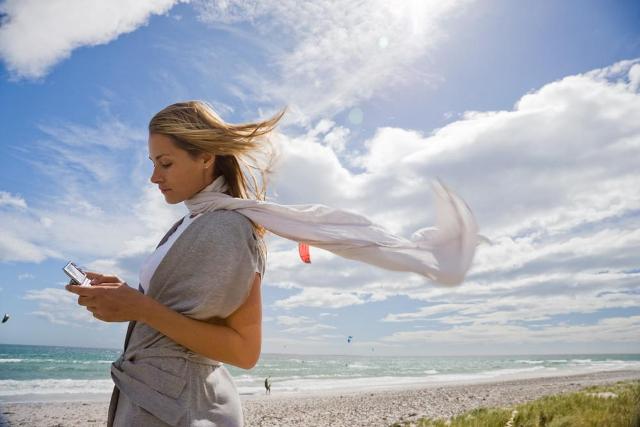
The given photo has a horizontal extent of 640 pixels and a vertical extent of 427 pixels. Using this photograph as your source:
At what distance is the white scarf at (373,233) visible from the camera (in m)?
1.60

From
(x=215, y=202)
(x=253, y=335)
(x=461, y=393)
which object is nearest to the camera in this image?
(x=253, y=335)

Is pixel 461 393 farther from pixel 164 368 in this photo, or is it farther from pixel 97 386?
pixel 164 368

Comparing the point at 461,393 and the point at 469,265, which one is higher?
the point at 469,265

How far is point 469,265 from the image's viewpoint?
1.58 meters

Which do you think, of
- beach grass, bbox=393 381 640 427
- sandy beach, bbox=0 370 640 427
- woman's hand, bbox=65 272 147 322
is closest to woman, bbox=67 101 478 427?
woman's hand, bbox=65 272 147 322

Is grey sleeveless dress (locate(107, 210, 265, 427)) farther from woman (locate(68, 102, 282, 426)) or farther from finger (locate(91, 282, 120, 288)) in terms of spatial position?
finger (locate(91, 282, 120, 288))

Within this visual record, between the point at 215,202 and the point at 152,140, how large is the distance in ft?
A: 0.98

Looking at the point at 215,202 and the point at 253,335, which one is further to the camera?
the point at 215,202

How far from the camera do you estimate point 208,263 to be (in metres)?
→ 1.51

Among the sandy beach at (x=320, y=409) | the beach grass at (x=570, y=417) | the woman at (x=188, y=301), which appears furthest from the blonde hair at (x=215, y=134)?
the sandy beach at (x=320, y=409)

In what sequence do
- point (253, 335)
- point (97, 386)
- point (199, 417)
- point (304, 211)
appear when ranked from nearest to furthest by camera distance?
point (199, 417), point (253, 335), point (304, 211), point (97, 386)

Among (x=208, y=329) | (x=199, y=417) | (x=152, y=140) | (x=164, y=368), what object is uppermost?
(x=152, y=140)

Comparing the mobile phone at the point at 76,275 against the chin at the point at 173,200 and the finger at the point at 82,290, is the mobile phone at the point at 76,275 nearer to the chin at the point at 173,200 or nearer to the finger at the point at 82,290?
the finger at the point at 82,290

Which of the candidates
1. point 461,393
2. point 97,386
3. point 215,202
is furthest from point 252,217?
point 97,386
